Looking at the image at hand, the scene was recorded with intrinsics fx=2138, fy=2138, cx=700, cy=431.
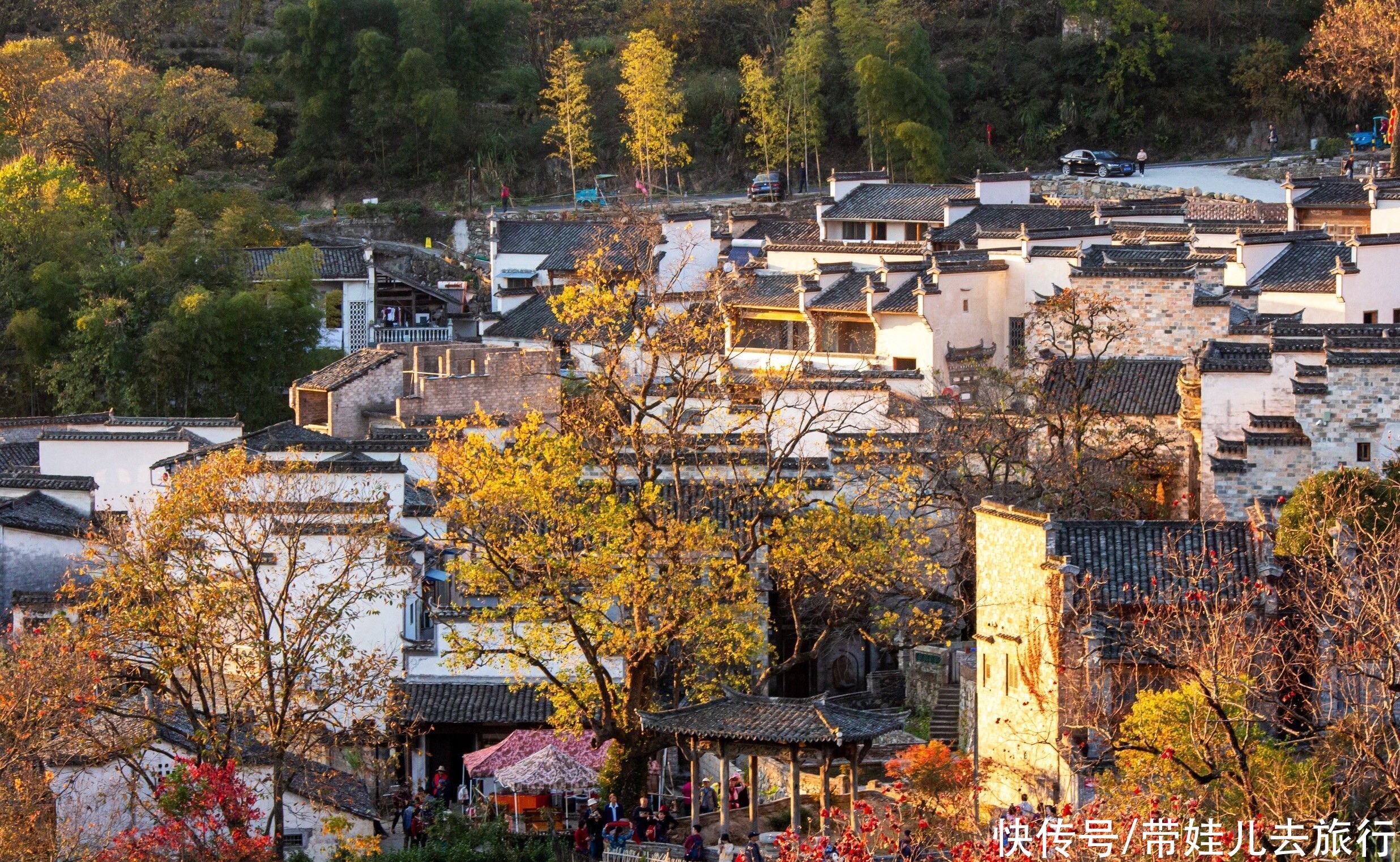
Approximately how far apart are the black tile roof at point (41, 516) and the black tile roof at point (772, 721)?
35.6 feet

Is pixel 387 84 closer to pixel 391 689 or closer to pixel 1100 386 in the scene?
pixel 1100 386

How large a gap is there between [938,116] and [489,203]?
12415mm

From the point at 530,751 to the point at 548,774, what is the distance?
765 mm

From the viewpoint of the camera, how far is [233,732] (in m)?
23.0

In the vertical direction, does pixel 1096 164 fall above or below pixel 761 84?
below

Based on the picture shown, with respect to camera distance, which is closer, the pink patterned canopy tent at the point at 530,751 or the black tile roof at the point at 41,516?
the pink patterned canopy tent at the point at 530,751

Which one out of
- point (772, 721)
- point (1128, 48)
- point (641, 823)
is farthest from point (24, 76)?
point (772, 721)

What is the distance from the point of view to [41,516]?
30.4m

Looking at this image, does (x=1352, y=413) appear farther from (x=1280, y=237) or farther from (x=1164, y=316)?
(x=1280, y=237)

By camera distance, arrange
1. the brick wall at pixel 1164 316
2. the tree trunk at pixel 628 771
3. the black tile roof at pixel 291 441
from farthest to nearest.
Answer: the brick wall at pixel 1164 316
the black tile roof at pixel 291 441
the tree trunk at pixel 628 771

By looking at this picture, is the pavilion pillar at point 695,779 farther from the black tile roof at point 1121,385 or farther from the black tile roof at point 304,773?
the black tile roof at point 1121,385

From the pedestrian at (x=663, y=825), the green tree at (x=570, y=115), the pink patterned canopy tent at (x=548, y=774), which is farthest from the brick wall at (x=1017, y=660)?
the green tree at (x=570, y=115)

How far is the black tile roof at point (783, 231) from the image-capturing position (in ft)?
156

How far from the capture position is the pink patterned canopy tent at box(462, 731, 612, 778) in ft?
80.6
